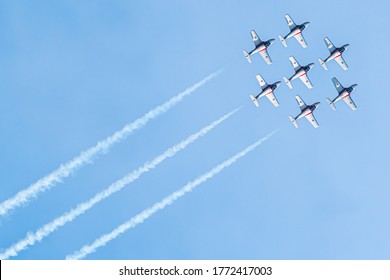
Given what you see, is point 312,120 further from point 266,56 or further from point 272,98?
point 266,56

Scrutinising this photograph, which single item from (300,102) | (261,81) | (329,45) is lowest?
(300,102)

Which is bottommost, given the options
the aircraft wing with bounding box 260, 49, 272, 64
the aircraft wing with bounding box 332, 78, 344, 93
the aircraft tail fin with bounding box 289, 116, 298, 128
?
Result: the aircraft tail fin with bounding box 289, 116, 298, 128

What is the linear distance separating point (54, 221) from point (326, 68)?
5809cm

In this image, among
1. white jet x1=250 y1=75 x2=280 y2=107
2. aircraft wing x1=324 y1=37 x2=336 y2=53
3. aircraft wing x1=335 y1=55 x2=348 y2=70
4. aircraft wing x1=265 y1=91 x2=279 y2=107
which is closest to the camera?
white jet x1=250 y1=75 x2=280 y2=107

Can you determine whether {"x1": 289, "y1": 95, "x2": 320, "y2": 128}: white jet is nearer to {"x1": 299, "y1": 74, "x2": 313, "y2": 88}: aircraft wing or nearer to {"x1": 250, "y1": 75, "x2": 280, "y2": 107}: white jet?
{"x1": 299, "y1": 74, "x2": 313, "y2": 88}: aircraft wing

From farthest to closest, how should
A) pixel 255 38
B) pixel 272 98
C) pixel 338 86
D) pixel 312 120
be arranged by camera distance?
pixel 272 98 → pixel 255 38 → pixel 312 120 → pixel 338 86

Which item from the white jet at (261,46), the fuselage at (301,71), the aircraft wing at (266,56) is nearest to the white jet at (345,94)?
the fuselage at (301,71)

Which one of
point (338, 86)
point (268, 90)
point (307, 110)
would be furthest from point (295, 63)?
point (307, 110)

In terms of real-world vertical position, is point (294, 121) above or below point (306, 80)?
below

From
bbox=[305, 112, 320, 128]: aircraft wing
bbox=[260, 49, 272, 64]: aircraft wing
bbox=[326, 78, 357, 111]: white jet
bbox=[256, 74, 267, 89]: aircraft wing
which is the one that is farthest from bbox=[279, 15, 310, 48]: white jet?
bbox=[305, 112, 320, 128]: aircraft wing
